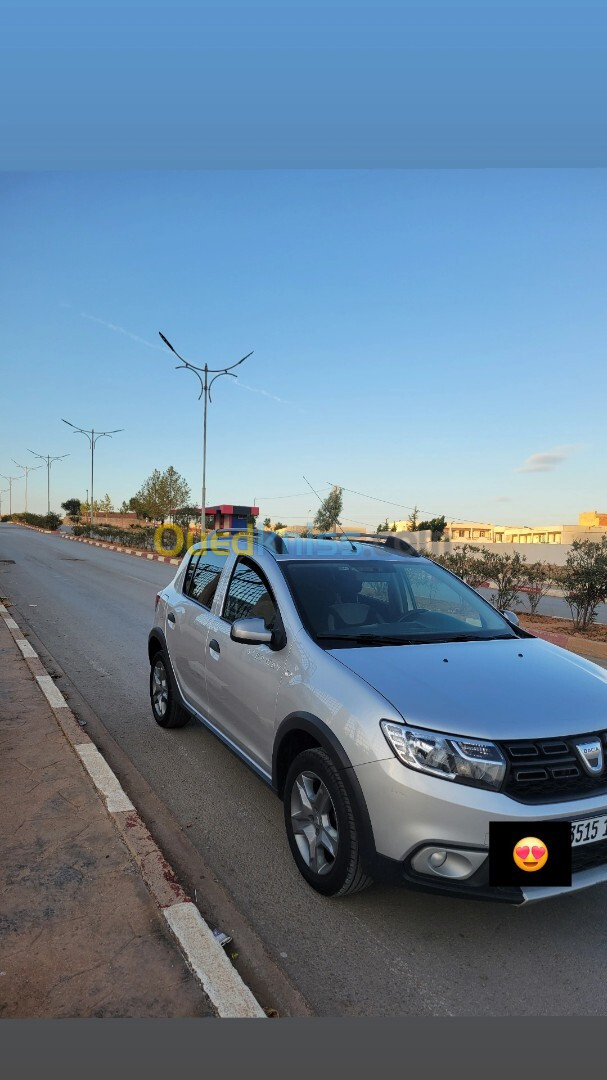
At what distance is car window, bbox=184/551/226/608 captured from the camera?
4516 mm

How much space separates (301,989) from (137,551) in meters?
34.9

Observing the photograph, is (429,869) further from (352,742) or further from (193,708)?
(193,708)

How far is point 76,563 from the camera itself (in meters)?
23.9

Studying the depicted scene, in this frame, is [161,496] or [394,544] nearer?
[394,544]

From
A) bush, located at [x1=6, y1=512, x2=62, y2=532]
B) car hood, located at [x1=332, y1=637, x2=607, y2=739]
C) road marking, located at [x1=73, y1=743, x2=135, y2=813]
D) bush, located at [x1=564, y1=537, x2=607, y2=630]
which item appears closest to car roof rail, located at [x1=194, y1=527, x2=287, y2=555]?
car hood, located at [x1=332, y1=637, x2=607, y2=739]

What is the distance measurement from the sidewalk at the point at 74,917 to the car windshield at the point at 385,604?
1.43 meters

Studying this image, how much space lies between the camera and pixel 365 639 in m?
3.32

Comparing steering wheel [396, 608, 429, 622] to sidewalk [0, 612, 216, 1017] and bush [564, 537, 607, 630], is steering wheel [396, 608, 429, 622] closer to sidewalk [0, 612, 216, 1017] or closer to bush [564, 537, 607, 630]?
sidewalk [0, 612, 216, 1017]

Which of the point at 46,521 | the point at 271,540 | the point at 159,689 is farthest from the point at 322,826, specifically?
the point at 46,521

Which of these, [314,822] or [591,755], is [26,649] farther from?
[591,755]

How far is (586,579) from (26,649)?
28.3 feet

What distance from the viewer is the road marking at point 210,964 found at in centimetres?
229

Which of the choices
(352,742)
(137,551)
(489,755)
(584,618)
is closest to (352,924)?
(352,742)

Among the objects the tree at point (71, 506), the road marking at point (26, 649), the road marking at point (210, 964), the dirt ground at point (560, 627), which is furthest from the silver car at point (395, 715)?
the tree at point (71, 506)
